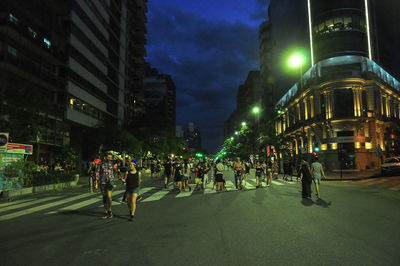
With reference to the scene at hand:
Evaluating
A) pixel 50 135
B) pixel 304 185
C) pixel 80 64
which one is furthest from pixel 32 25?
pixel 304 185

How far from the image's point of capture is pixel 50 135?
1157 inches

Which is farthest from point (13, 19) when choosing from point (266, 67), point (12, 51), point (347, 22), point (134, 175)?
point (266, 67)

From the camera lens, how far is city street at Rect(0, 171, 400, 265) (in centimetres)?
448

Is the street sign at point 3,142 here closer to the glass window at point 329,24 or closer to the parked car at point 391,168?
the parked car at point 391,168

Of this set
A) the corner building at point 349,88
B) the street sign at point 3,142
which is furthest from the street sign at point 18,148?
the corner building at point 349,88

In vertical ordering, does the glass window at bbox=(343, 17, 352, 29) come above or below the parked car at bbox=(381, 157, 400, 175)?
above

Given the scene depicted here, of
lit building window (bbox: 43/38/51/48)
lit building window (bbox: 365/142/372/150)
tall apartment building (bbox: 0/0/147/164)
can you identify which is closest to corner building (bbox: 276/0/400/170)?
lit building window (bbox: 365/142/372/150)

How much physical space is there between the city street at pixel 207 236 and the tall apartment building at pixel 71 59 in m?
13.1

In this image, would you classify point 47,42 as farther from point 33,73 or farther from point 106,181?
point 106,181

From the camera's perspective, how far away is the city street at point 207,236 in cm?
448

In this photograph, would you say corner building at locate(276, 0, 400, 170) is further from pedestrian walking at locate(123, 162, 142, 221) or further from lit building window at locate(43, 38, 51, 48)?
pedestrian walking at locate(123, 162, 142, 221)

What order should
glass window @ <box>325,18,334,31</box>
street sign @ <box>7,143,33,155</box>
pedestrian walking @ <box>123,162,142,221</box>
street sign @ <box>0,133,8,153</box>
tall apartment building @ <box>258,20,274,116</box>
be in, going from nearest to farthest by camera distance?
pedestrian walking @ <box>123,162,142,221</box> < street sign @ <box>0,133,8,153</box> < street sign @ <box>7,143,33,155</box> < glass window @ <box>325,18,334,31</box> < tall apartment building @ <box>258,20,274,116</box>

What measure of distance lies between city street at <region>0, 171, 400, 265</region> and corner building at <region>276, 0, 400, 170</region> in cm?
2835

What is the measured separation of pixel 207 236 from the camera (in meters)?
5.77
